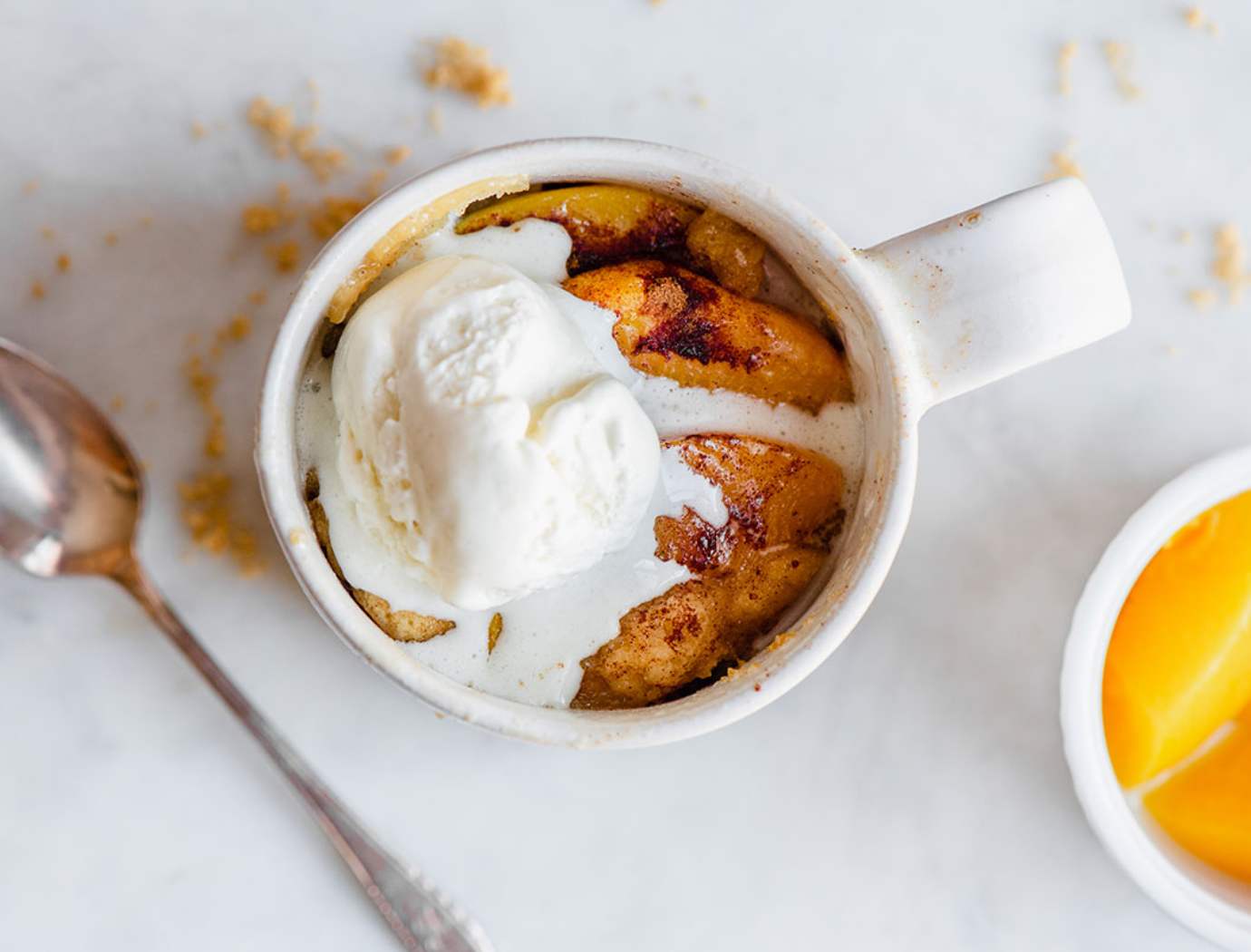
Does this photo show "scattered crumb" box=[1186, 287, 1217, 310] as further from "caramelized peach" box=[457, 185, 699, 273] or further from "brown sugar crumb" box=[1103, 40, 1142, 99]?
"caramelized peach" box=[457, 185, 699, 273]

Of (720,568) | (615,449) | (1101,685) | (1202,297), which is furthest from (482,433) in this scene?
(1202,297)

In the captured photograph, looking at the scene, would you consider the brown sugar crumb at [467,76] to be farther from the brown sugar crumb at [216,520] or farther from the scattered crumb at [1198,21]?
the scattered crumb at [1198,21]

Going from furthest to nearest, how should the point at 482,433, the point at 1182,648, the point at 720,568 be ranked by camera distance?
the point at 1182,648, the point at 720,568, the point at 482,433

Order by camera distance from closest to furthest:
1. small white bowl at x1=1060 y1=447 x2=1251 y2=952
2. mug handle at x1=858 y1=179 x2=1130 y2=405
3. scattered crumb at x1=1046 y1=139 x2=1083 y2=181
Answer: mug handle at x1=858 y1=179 x2=1130 y2=405, small white bowl at x1=1060 y1=447 x2=1251 y2=952, scattered crumb at x1=1046 y1=139 x2=1083 y2=181

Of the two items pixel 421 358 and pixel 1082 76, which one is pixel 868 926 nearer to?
pixel 421 358

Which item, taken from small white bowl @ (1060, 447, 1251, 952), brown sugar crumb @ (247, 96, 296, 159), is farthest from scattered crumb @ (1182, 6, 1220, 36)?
brown sugar crumb @ (247, 96, 296, 159)

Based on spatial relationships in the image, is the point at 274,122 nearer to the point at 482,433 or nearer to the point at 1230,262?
the point at 482,433
